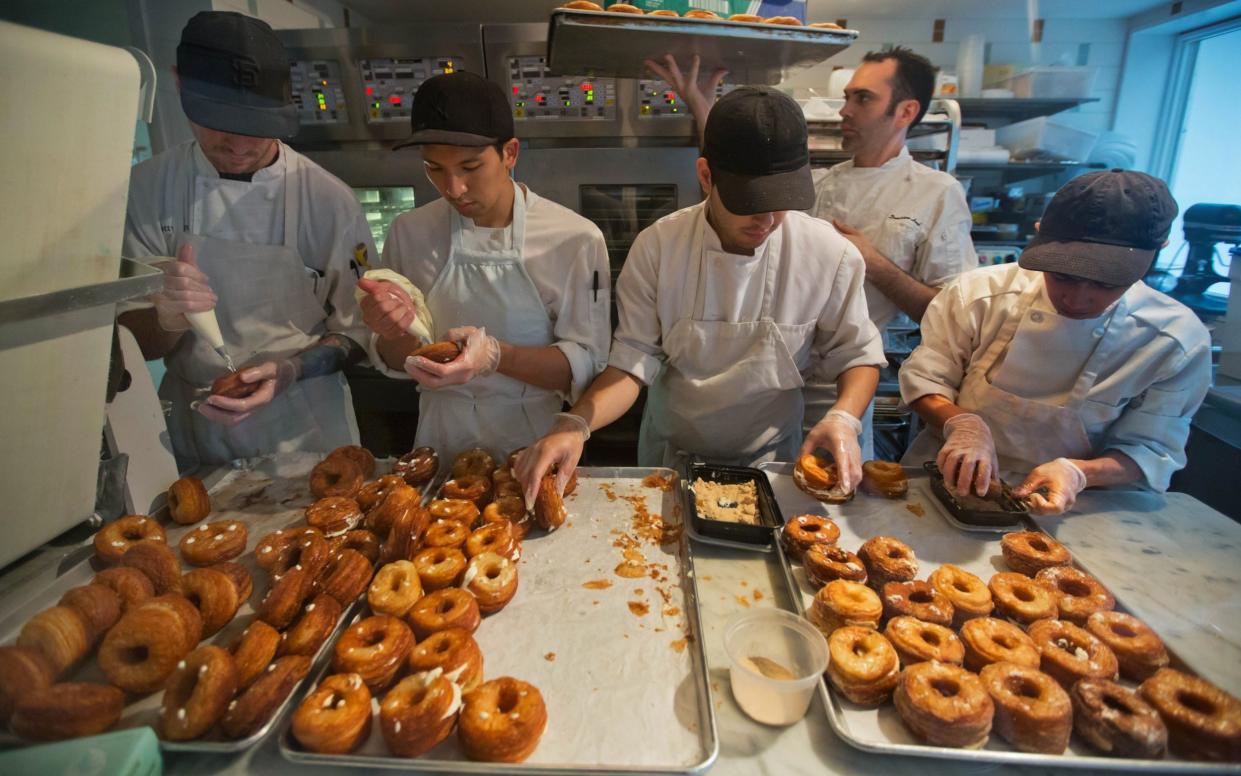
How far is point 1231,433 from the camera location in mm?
3234

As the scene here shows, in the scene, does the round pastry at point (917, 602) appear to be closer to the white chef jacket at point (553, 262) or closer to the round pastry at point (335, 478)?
the white chef jacket at point (553, 262)

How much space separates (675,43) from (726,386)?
1738mm

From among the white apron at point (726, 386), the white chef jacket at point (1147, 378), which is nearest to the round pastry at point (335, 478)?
the white apron at point (726, 386)

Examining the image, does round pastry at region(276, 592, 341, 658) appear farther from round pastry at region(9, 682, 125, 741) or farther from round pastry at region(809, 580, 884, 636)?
round pastry at region(809, 580, 884, 636)

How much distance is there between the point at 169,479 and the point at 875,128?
3.95 meters

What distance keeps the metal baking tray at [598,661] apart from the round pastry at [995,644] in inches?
27.0

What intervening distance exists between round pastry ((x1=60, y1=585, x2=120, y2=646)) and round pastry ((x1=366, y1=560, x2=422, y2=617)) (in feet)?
1.92

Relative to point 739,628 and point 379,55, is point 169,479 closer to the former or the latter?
point 739,628

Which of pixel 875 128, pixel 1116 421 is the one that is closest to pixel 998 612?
pixel 1116 421

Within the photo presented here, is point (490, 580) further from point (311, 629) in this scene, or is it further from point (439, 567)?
point (311, 629)

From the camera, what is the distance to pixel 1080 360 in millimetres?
2189

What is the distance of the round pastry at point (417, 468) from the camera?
88.7 inches

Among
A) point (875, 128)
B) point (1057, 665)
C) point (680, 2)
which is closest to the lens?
point (1057, 665)

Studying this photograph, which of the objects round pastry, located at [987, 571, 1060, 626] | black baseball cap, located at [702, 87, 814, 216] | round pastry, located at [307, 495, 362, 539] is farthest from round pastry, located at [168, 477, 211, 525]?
round pastry, located at [987, 571, 1060, 626]
